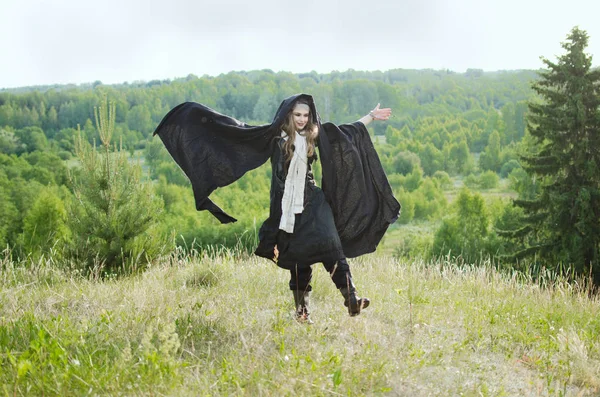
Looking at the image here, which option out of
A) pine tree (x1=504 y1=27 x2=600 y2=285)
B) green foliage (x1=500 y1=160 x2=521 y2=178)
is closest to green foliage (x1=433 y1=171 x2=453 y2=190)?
green foliage (x1=500 y1=160 x2=521 y2=178)

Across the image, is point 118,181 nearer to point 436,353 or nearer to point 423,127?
point 436,353

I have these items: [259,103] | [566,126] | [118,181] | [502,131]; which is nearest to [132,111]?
[259,103]

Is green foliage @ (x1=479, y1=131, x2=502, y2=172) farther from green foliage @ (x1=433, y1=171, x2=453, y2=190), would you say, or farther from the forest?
green foliage @ (x1=433, y1=171, x2=453, y2=190)

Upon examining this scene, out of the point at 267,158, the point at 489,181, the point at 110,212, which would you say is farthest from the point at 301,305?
the point at 489,181

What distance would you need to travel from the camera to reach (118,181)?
8.76 m

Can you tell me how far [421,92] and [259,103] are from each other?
2243 inches

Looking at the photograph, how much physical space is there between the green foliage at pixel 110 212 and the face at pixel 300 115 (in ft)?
14.1

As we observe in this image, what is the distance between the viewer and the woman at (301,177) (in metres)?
4.95

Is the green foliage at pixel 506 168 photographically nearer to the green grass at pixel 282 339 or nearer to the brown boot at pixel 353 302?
the green grass at pixel 282 339

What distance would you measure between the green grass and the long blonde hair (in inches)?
55.7

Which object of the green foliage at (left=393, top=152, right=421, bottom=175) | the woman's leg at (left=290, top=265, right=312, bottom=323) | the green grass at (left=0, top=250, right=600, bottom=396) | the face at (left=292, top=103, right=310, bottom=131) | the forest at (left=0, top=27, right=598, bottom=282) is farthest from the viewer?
the green foliage at (left=393, top=152, right=421, bottom=175)

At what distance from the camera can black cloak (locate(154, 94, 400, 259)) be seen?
5309 millimetres

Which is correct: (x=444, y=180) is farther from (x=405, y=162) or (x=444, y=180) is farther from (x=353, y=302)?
(x=353, y=302)

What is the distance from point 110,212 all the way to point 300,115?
4.76 metres
